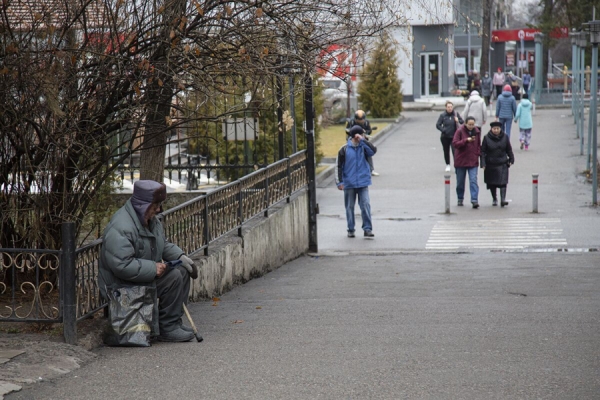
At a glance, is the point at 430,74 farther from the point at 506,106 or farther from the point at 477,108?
the point at 477,108

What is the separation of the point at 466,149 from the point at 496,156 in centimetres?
58

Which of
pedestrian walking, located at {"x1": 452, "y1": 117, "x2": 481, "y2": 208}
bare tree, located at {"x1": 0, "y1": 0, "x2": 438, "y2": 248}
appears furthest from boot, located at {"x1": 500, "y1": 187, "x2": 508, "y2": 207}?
bare tree, located at {"x1": 0, "y1": 0, "x2": 438, "y2": 248}

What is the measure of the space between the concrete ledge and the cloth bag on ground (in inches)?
88.5

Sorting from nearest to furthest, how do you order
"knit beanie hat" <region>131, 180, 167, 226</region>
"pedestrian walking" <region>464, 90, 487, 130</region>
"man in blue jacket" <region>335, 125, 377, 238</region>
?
"knit beanie hat" <region>131, 180, 167, 226</region> → "man in blue jacket" <region>335, 125, 377, 238</region> → "pedestrian walking" <region>464, 90, 487, 130</region>

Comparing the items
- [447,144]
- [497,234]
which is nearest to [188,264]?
[497,234]

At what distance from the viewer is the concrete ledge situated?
977 cm

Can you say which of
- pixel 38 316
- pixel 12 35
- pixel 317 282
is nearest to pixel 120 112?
pixel 12 35

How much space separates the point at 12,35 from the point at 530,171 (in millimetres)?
18488

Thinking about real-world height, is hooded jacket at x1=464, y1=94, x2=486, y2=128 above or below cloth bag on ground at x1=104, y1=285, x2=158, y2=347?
above

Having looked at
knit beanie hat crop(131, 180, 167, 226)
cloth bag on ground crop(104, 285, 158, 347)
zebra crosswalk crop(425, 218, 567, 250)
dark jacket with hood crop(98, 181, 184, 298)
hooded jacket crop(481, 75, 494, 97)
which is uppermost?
hooded jacket crop(481, 75, 494, 97)

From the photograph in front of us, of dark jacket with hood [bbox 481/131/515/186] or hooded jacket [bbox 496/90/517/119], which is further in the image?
Answer: hooded jacket [bbox 496/90/517/119]

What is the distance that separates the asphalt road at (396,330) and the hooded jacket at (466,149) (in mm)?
2159

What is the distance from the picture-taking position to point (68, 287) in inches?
262

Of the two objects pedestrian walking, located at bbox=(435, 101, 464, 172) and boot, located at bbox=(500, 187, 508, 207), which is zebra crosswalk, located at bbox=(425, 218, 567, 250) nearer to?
boot, located at bbox=(500, 187, 508, 207)
